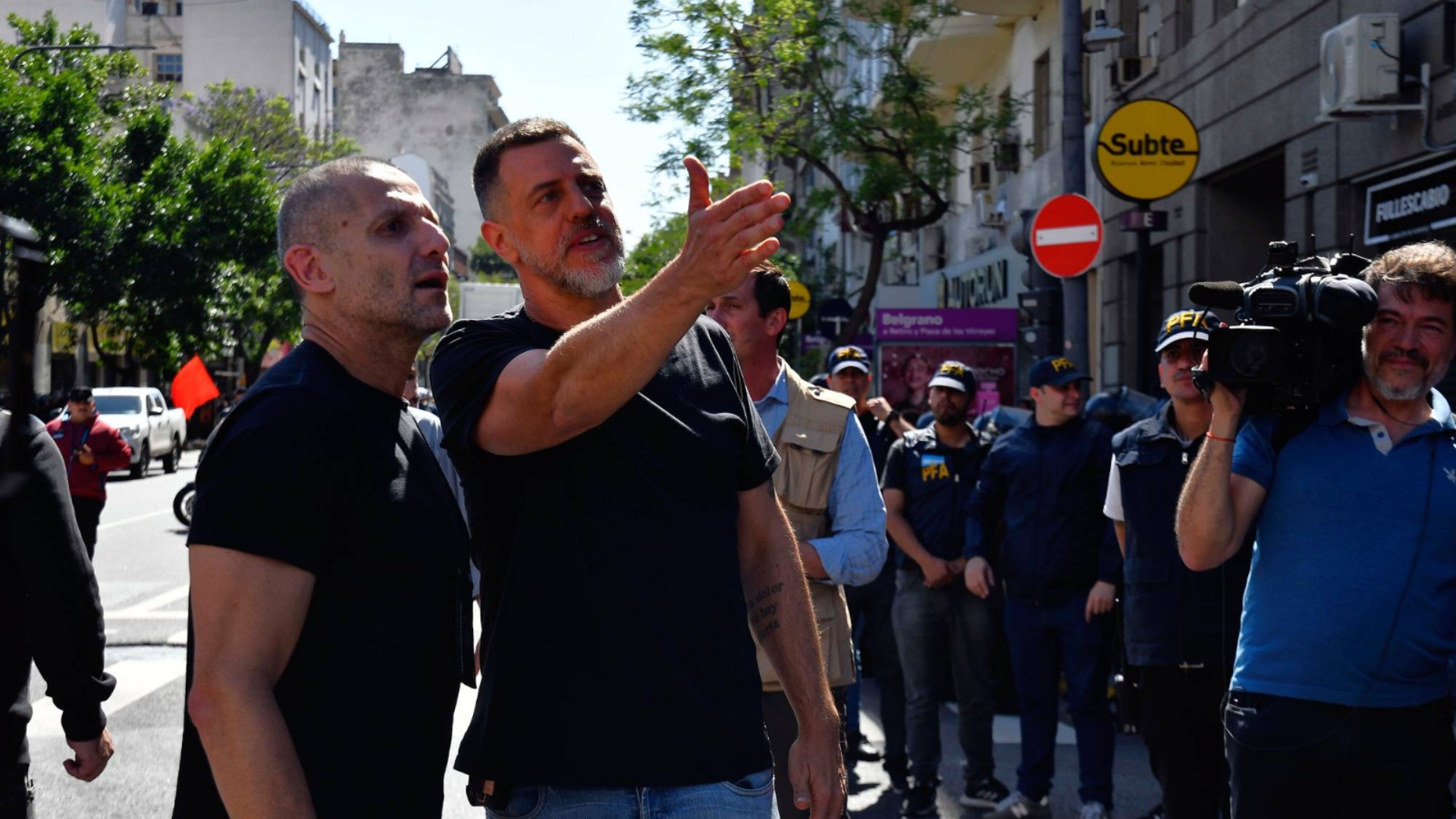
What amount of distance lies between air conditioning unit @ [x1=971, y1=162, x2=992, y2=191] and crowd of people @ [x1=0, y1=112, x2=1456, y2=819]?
71.9ft

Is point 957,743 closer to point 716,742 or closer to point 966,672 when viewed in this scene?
point 966,672

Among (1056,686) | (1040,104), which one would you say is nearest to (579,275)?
(1056,686)

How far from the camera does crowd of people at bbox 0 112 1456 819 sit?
2.69 m

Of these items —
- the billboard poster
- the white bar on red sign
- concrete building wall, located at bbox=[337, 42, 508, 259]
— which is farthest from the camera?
concrete building wall, located at bbox=[337, 42, 508, 259]

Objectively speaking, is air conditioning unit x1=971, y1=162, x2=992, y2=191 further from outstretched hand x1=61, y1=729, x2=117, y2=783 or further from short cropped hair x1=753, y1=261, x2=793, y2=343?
outstretched hand x1=61, y1=729, x2=117, y2=783

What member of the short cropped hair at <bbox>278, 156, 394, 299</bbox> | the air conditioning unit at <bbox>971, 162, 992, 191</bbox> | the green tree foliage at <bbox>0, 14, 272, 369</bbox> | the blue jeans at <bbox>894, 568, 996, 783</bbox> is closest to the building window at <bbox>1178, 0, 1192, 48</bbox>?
the air conditioning unit at <bbox>971, 162, 992, 191</bbox>

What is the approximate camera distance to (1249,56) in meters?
15.1

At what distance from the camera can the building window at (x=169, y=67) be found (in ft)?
253

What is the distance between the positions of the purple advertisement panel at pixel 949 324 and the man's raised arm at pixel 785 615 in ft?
43.4

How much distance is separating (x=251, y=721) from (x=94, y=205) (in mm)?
40180

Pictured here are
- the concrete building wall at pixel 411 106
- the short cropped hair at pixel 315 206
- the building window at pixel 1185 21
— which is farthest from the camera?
the concrete building wall at pixel 411 106

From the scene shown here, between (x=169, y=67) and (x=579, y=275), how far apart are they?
80.1m

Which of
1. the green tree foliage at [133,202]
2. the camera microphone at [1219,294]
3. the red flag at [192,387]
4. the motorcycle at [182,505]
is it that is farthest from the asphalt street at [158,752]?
the green tree foliage at [133,202]

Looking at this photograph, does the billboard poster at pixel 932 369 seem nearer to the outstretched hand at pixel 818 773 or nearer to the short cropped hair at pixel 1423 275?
the short cropped hair at pixel 1423 275
